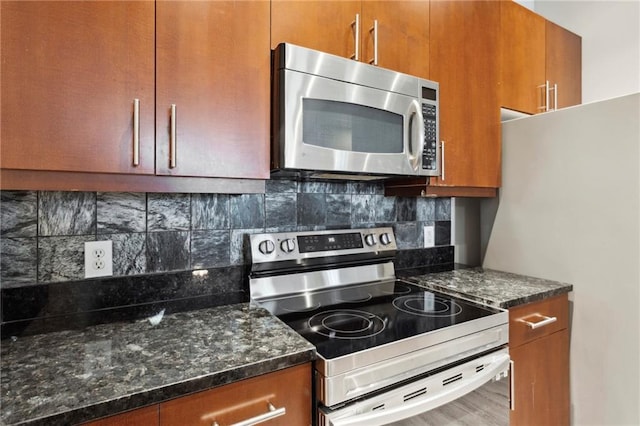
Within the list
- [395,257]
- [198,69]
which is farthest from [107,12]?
[395,257]

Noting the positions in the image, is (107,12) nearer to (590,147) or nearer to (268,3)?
(268,3)

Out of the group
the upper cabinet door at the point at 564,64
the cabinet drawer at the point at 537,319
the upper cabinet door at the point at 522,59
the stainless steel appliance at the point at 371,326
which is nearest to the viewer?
the stainless steel appliance at the point at 371,326

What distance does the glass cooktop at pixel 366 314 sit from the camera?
1014mm

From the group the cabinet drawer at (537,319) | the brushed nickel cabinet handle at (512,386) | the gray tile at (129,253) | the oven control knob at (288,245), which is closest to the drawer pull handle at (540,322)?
the cabinet drawer at (537,319)

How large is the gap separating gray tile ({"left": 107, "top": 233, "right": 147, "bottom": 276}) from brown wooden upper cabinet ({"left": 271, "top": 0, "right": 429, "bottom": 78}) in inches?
33.3

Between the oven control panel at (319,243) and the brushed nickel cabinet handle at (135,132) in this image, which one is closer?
the brushed nickel cabinet handle at (135,132)

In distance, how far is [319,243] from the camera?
5.02 feet

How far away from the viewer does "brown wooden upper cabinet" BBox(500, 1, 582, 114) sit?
176 centimetres

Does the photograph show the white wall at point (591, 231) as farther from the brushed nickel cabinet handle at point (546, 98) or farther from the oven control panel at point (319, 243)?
the oven control panel at point (319, 243)

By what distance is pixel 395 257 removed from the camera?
5.88ft

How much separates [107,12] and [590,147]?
6.10 ft

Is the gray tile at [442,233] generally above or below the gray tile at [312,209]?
below

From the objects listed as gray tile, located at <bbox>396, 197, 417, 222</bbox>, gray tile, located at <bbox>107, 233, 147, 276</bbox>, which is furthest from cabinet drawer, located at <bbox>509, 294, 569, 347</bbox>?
gray tile, located at <bbox>107, 233, 147, 276</bbox>

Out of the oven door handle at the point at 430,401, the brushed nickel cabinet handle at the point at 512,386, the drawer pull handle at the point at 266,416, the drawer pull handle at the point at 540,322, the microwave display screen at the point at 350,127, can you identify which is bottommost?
the brushed nickel cabinet handle at the point at 512,386
